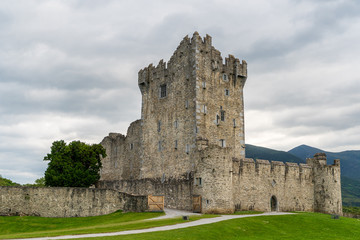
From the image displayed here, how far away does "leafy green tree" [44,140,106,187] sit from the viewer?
1925 inches

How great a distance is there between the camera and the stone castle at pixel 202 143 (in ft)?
147

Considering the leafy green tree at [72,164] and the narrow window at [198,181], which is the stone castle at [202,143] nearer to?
the narrow window at [198,181]

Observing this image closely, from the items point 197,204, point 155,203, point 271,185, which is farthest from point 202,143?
point 271,185

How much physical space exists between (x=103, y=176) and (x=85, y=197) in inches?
971

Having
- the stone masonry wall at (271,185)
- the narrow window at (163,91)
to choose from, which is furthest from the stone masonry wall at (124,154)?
the stone masonry wall at (271,185)

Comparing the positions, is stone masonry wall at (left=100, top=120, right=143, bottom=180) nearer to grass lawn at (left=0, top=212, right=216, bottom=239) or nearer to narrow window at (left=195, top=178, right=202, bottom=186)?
narrow window at (left=195, top=178, right=202, bottom=186)

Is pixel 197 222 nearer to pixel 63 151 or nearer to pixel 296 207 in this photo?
pixel 296 207

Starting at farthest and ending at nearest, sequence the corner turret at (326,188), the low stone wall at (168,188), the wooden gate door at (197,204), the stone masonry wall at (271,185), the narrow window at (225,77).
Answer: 1. the narrow window at (225,77)
2. the corner turret at (326,188)
3. the stone masonry wall at (271,185)
4. the low stone wall at (168,188)
5. the wooden gate door at (197,204)

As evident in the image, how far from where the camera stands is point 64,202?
4103 centimetres

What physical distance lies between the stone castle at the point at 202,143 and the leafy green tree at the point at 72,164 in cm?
435

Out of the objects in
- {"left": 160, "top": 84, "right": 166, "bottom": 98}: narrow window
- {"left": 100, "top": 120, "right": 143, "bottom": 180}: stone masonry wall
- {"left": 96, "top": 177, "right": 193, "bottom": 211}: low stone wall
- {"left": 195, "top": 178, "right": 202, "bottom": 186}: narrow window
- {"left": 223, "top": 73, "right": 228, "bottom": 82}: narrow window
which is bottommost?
{"left": 96, "top": 177, "right": 193, "bottom": 211}: low stone wall

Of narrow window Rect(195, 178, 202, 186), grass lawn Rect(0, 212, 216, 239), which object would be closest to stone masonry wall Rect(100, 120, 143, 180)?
narrow window Rect(195, 178, 202, 186)

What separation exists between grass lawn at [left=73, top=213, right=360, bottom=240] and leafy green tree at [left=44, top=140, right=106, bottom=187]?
78.1 ft

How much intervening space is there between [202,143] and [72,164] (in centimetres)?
1675
